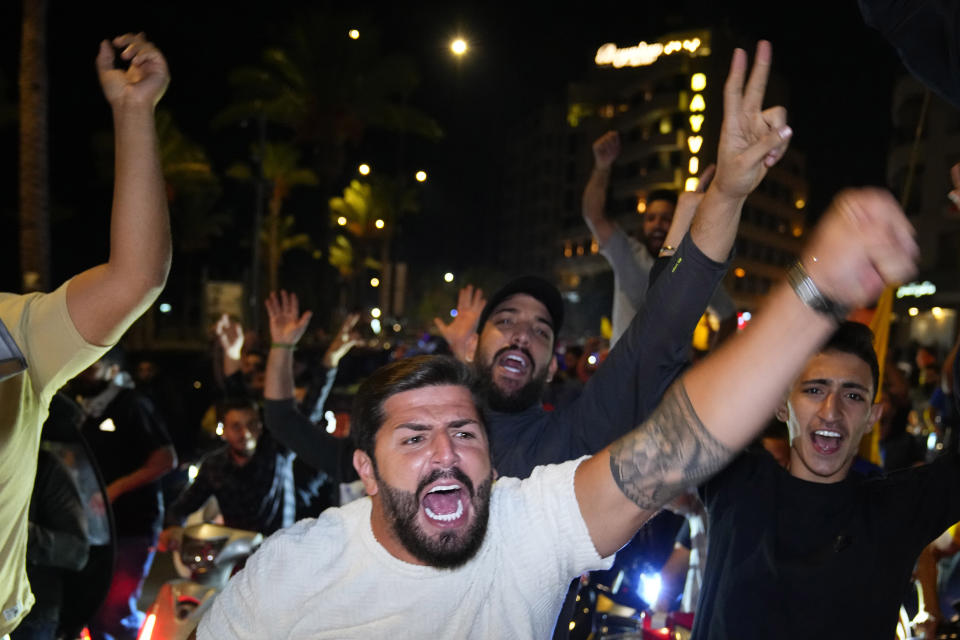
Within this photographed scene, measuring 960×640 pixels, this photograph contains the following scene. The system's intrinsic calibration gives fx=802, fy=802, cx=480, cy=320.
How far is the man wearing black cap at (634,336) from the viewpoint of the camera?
2295 mm

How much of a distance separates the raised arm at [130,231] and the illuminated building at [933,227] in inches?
1500

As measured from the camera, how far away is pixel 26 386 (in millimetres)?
2332

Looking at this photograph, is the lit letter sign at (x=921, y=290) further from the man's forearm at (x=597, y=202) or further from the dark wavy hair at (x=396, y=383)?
the dark wavy hair at (x=396, y=383)

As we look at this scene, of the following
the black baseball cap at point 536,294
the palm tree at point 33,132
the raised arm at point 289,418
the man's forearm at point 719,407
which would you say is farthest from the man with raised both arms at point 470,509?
the palm tree at point 33,132

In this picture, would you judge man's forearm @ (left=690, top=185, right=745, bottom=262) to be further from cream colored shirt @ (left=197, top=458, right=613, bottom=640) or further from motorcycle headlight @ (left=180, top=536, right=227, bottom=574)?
motorcycle headlight @ (left=180, top=536, right=227, bottom=574)

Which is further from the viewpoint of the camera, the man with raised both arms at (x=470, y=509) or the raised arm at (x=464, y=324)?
the raised arm at (x=464, y=324)

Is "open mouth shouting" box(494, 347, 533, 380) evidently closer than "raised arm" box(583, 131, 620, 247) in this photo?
Yes

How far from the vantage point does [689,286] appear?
252cm

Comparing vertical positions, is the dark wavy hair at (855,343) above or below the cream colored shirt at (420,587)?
above

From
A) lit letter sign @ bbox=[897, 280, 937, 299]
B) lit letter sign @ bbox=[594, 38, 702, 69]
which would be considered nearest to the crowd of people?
lit letter sign @ bbox=[897, 280, 937, 299]

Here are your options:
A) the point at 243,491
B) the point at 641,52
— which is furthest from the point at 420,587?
the point at 641,52

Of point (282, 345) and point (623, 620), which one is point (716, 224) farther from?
point (282, 345)

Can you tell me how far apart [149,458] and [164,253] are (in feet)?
12.8

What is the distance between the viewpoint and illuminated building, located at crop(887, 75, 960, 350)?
3722 centimetres
